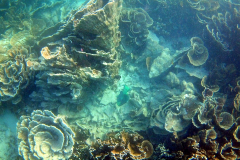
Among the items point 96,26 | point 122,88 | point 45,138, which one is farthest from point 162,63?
point 45,138

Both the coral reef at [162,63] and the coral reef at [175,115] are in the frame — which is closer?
the coral reef at [175,115]

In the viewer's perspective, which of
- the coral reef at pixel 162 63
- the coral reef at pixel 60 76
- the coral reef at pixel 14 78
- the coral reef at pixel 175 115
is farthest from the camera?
the coral reef at pixel 162 63

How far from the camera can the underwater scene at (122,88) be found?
119 inches

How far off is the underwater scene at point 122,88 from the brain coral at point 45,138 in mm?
22

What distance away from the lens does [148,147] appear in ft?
10.00

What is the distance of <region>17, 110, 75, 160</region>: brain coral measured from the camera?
3062mm

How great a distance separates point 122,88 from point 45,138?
97.7 inches

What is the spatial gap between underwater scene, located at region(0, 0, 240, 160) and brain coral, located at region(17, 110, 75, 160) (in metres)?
0.02

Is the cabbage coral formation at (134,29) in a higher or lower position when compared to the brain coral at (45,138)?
higher

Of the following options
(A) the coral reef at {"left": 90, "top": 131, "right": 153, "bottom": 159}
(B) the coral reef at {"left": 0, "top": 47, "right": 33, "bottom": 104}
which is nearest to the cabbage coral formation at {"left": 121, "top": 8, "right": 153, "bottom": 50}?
(A) the coral reef at {"left": 90, "top": 131, "right": 153, "bottom": 159}

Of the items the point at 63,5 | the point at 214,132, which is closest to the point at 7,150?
the point at 214,132

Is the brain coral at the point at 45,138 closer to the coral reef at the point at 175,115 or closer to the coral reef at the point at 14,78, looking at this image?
the coral reef at the point at 14,78

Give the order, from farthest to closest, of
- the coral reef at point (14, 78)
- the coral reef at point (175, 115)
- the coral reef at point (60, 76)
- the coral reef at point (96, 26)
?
the coral reef at point (14, 78)
the coral reef at point (175, 115)
the coral reef at point (60, 76)
the coral reef at point (96, 26)

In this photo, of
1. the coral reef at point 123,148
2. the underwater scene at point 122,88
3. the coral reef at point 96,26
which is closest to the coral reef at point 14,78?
the underwater scene at point 122,88
